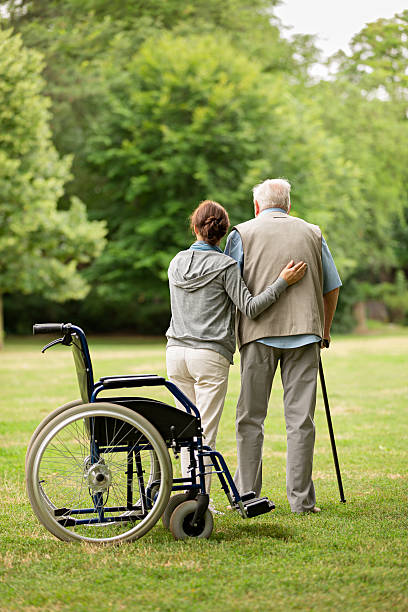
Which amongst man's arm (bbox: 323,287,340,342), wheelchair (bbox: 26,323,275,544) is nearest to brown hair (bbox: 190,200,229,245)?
man's arm (bbox: 323,287,340,342)

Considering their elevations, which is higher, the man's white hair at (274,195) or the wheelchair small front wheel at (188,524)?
the man's white hair at (274,195)

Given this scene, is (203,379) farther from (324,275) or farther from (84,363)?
(324,275)

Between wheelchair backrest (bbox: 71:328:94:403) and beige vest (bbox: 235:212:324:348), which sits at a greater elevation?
beige vest (bbox: 235:212:324:348)

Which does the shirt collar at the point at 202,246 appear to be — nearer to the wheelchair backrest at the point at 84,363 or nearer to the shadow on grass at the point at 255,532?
the wheelchair backrest at the point at 84,363

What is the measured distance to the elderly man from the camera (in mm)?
4965

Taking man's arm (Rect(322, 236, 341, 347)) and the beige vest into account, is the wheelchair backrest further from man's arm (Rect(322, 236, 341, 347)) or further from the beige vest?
man's arm (Rect(322, 236, 341, 347))

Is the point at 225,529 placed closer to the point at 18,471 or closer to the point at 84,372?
the point at 84,372

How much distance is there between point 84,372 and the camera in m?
4.41

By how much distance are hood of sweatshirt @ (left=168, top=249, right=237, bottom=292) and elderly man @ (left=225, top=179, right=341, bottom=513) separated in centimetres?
29

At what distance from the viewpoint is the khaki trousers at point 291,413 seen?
501 centimetres

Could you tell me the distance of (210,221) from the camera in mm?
4855

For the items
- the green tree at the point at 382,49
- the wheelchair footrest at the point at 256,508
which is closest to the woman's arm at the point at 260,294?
the wheelchair footrest at the point at 256,508

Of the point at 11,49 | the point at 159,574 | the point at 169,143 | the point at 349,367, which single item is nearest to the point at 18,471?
the point at 159,574

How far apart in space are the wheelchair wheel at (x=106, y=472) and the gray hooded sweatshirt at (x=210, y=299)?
2.41 ft
